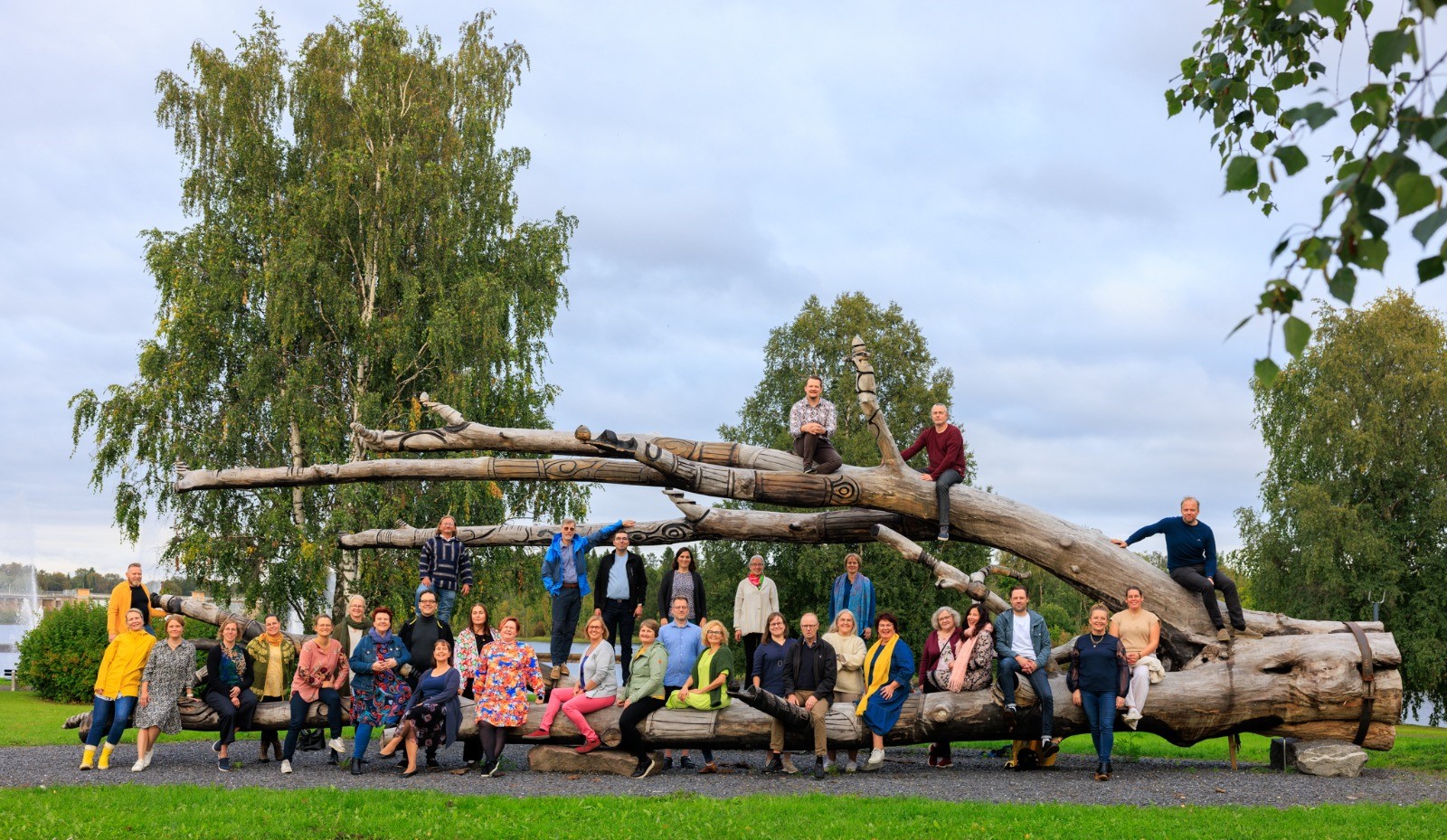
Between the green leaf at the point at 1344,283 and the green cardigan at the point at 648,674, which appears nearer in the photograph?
the green leaf at the point at 1344,283

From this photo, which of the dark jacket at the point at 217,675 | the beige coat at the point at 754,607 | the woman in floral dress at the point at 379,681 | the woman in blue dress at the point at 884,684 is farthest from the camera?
the beige coat at the point at 754,607

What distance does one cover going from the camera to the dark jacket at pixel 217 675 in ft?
36.8

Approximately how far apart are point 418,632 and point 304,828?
341 centimetres

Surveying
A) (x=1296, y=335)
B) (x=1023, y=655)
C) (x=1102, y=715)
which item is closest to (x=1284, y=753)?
(x=1102, y=715)

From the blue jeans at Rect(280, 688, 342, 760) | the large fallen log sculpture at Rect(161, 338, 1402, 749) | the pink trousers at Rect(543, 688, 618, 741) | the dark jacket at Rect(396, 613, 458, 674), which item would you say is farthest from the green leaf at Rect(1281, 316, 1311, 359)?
the blue jeans at Rect(280, 688, 342, 760)

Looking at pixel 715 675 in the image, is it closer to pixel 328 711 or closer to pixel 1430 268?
pixel 328 711

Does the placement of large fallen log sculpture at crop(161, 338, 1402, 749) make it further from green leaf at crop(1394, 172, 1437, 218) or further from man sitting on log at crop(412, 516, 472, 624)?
green leaf at crop(1394, 172, 1437, 218)

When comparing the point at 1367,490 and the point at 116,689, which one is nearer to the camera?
the point at 116,689

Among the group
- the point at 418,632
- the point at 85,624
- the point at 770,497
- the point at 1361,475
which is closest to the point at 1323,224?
the point at 770,497

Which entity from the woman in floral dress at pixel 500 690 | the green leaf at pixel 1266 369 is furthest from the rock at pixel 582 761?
the green leaf at pixel 1266 369

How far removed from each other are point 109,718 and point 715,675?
581 centimetres

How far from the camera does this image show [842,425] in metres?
32.2

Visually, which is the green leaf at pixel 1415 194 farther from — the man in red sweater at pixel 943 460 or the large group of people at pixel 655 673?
the man in red sweater at pixel 943 460

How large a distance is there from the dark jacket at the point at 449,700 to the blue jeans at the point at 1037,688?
506cm
